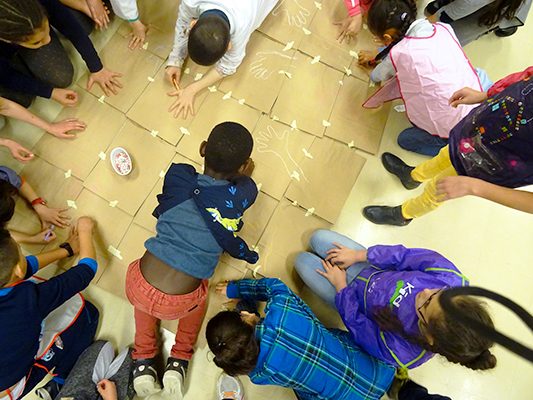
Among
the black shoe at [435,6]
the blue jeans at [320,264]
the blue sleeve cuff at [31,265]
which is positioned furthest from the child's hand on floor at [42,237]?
the black shoe at [435,6]

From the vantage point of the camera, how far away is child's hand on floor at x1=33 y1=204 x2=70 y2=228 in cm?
137

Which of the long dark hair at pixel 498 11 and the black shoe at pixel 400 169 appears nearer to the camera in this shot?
the long dark hair at pixel 498 11

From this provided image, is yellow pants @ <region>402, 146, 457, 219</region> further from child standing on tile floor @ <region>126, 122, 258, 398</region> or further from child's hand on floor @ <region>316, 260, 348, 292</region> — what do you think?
child standing on tile floor @ <region>126, 122, 258, 398</region>

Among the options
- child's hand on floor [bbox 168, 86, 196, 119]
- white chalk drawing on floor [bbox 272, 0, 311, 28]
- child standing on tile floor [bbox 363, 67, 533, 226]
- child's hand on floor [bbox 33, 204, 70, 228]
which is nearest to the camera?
child standing on tile floor [bbox 363, 67, 533, 226]

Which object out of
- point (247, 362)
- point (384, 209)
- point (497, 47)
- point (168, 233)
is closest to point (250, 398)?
point (247, 362)

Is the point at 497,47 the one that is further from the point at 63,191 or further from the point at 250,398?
the point at 63,191

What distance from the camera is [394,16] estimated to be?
4.07 feet

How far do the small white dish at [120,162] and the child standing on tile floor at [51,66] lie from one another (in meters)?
0.25

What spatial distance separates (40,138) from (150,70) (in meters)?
0.47

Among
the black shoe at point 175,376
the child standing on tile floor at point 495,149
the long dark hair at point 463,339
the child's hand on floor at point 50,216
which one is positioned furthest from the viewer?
the child's hand on floor at point 50,216

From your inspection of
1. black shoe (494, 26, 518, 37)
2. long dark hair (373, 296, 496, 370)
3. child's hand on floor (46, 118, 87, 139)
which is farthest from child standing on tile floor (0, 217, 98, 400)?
black shoe (494, 26, 518, 37)

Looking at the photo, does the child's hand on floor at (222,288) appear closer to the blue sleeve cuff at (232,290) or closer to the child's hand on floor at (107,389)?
the blue sleeve cuff at (232,290)

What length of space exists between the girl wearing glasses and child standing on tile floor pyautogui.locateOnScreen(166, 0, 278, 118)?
0.66 m

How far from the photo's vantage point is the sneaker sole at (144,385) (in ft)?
4.09
